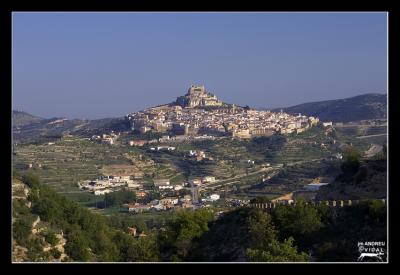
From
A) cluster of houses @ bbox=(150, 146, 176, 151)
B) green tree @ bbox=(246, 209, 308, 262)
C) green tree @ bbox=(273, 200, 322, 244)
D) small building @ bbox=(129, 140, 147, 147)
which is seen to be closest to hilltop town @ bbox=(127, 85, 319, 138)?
cluster of houses @ bbox=(150, 146, 176, 151)

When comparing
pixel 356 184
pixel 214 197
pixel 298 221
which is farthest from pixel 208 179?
pixel 298 221

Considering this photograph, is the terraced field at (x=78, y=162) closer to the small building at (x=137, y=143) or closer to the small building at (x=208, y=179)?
the small building at (x=137, y=143)

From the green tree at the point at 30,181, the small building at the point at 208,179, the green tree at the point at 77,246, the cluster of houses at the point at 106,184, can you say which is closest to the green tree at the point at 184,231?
the green tree at the point at 77,246

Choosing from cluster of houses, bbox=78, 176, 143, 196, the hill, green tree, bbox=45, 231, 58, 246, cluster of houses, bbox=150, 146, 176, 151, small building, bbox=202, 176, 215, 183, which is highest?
cluster of houses, bbox=150, 146, 176, 151

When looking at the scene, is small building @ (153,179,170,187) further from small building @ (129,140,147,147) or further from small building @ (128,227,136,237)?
small building @ (128,227,136,237)

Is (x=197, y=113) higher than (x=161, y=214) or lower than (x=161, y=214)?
higher

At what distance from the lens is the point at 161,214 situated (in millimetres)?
14922

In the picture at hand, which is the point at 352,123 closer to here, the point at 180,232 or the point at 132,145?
the point at 132,145

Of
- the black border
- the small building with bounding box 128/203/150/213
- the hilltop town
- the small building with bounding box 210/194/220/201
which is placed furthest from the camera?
the hilltop town

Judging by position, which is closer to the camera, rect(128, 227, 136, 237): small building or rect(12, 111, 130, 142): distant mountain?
rect(128, 227, 136, 237): small building

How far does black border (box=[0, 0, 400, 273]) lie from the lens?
1.46m

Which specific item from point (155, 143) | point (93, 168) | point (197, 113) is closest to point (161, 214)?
point (197, 113)

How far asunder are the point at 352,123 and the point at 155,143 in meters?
7.94
